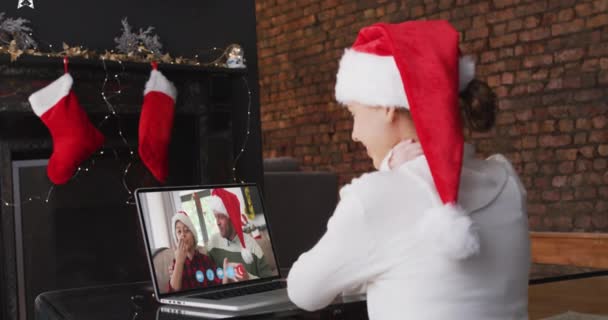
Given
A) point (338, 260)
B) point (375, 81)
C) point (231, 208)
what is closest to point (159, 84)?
point (231, 208)

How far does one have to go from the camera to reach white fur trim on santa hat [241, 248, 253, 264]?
1794 mm

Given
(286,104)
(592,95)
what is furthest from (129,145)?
(286,104)

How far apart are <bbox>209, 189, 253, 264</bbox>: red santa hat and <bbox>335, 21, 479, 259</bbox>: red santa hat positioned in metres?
0.73

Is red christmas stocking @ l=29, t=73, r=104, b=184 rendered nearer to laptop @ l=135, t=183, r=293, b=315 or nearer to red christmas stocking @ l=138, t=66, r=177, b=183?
red christmas stocking @ l=138, t=66, r=177, b=183

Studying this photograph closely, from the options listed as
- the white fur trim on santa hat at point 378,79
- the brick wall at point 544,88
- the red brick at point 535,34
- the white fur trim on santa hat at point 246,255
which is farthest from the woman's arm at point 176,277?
the red brick at point 535,34

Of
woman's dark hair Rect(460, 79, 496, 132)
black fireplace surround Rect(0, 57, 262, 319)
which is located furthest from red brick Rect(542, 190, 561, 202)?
woman's dark hair Rect(460, 79, 496, 132)

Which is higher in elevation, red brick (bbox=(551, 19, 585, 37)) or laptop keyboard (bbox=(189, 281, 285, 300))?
red brick (bbox=(551, 19, 585, 37))

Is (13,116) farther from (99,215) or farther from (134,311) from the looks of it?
(134,311)

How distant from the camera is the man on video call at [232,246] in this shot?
1.75 meters

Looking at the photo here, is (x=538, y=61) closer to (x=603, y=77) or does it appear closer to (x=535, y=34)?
(x=535, y=34)

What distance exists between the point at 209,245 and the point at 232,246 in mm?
68

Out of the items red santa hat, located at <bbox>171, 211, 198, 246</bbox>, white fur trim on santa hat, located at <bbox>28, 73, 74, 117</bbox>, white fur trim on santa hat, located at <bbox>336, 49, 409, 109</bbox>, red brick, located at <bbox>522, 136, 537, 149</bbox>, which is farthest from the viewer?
red brick, located at <bbox>522, 136, 537, 149</bbox>

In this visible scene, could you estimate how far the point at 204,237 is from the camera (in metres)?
1.73

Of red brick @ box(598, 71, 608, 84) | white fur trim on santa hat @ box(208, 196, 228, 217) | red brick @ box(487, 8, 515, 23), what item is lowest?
white fur trim on santa hat @ box(208, 196, 228, 217)
